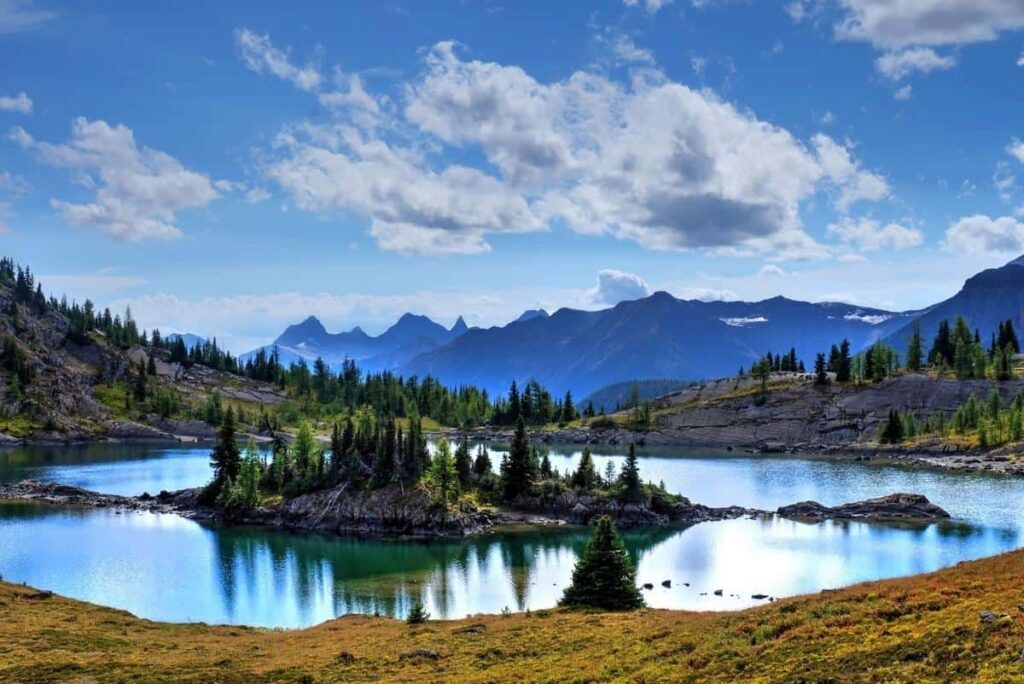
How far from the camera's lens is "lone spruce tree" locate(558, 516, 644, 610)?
59.0 metres

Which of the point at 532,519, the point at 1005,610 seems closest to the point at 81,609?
the point at 1005,610

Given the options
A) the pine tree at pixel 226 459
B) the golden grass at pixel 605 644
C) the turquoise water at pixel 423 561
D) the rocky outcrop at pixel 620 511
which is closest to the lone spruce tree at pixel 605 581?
the golden grass at pixel 605 644

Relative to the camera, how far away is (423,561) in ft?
347

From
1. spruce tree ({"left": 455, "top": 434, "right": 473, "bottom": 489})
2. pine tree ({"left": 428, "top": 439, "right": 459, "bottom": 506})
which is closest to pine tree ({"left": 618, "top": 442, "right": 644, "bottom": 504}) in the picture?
spruce tree ({"left": 455, "top": 434, "right": 473, "bottom": 489})

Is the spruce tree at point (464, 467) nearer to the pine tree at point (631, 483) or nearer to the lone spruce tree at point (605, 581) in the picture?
the pine tree at point (631, 483)

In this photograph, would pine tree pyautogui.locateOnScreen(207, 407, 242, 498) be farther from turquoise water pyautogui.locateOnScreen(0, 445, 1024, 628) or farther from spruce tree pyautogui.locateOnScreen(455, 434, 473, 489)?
spruce tree pyautogui.locateOnScreen(455, 434, 473, 489)

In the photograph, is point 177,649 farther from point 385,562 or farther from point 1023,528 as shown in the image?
point 1023,528

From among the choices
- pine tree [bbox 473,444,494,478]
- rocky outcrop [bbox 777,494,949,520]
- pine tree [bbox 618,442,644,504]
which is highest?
pine tree [bbox 473,444,494,478]

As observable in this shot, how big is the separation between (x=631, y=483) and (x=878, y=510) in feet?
145

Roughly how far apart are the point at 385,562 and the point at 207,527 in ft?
136

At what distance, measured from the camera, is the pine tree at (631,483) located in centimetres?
13600

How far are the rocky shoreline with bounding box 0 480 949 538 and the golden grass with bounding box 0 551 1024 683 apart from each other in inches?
2507

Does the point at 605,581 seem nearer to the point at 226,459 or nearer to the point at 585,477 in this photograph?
the point at 585,477

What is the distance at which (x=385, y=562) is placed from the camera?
10600 centimetres
